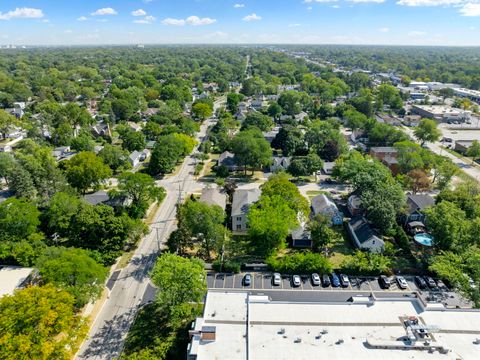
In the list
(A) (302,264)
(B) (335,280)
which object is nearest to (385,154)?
(B) (335,280)

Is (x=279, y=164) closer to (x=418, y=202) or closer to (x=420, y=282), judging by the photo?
(x=418, y=202)

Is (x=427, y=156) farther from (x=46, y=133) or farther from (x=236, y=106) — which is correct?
(x=46, y=133)

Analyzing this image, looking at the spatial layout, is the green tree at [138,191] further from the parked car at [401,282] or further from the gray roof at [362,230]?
the parked car at [401,282]

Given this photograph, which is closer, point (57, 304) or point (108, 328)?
point (57, 304)

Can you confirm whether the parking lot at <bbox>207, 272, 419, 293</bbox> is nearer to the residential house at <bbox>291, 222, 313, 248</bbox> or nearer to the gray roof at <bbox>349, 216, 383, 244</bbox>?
the gray roof at <bbox>349, 216, 383, 244</bbox>

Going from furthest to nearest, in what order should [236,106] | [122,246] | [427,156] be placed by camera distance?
[236,106], [427,156], [122,246]

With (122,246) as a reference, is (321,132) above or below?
above

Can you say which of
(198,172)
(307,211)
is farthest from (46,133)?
(307,211)
